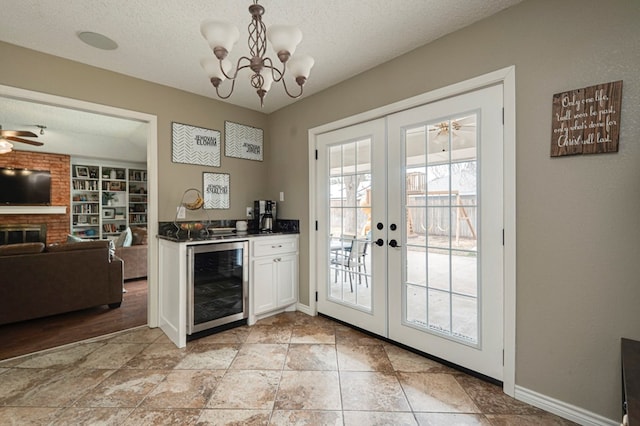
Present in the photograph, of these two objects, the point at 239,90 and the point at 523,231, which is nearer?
the point at 523,231

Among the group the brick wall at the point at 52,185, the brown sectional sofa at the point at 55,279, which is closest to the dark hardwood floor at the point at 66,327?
the brown sectional sofa at the point at 55,279

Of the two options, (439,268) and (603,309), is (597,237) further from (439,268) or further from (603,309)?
(439,268)

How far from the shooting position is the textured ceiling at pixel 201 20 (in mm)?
1866

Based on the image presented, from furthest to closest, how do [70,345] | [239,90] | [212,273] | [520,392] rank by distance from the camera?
[239,90]
[212,273]
[70,345]
[520,392]

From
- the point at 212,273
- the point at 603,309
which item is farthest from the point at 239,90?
the point at 603,309

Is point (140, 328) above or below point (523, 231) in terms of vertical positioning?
below

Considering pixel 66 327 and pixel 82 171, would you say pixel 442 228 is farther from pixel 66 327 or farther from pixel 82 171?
pixel 82 171

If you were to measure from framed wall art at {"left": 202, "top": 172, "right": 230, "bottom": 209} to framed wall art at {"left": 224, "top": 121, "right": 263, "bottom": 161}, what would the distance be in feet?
1.04

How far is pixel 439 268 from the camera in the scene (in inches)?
89.0

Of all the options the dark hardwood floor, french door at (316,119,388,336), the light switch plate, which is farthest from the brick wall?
french door at (316,119,388,336)

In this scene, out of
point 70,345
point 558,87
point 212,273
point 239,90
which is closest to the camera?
point 558,87

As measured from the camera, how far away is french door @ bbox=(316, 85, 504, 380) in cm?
198

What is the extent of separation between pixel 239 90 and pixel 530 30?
2613 mm

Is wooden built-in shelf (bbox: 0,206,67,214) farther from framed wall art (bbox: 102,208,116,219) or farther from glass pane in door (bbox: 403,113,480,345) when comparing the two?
glass pane in door (bbox: 403,113,480,345)
